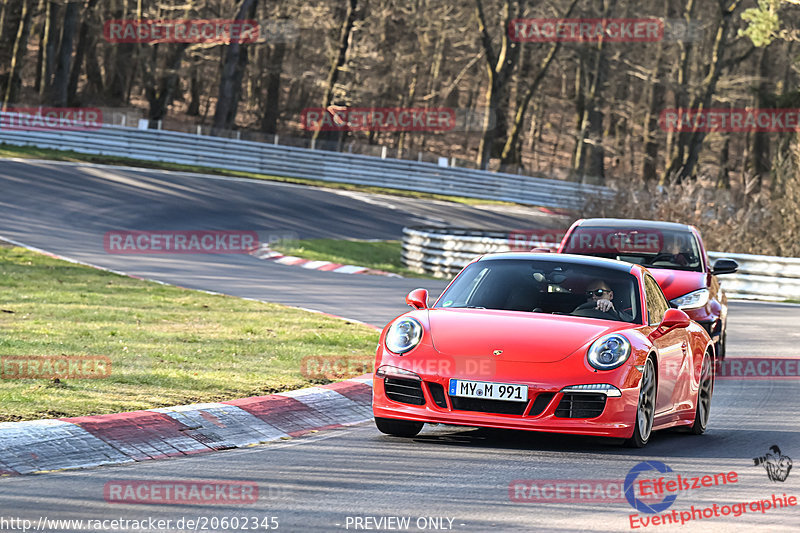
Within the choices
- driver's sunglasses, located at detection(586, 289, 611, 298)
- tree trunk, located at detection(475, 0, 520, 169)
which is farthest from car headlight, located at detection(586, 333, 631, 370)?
tree trunk, located at detection(475, 0, 520, 169)

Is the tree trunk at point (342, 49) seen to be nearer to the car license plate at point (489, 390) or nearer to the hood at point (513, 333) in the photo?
the hood at point (513, 333)

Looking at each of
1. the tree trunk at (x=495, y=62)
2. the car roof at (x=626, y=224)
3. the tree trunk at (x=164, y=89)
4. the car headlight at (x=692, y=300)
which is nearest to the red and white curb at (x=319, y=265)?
the car roof at (x=626, y=224)

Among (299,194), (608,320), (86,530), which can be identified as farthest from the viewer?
(299,194)

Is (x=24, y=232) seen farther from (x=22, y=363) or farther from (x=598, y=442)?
(x=598, y=442)

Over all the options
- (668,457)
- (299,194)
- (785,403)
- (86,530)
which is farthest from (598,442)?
(299,194)

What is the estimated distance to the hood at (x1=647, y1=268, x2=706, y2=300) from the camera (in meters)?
14.0

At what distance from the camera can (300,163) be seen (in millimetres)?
46719

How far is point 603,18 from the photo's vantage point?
5872 centimetres

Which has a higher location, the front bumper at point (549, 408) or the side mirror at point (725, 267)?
the side mirror at point (725, 267)

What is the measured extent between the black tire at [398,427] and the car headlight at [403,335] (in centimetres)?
49

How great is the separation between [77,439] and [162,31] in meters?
46.5

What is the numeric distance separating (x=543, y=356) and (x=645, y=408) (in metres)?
0.91

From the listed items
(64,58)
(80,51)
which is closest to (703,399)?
(64,58)

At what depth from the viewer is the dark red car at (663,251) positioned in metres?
14.3
